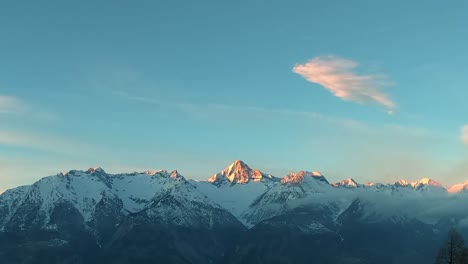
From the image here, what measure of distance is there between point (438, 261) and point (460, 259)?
8.32m

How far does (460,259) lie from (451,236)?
7424 millimetres

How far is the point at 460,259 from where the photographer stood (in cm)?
15325

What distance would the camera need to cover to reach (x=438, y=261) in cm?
16075

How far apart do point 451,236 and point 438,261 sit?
749cm

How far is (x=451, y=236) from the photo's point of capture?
159000mm
